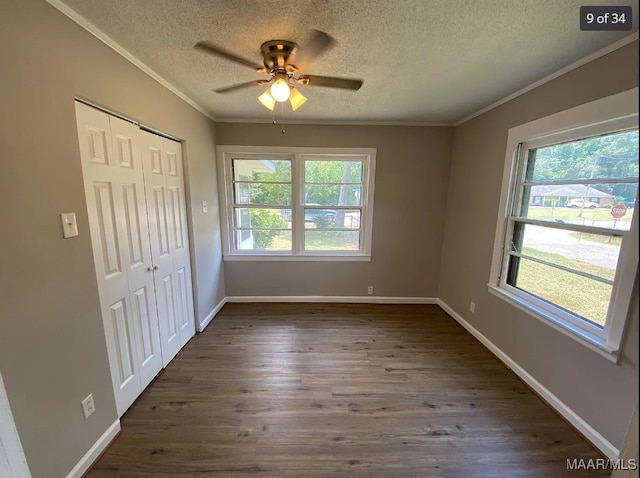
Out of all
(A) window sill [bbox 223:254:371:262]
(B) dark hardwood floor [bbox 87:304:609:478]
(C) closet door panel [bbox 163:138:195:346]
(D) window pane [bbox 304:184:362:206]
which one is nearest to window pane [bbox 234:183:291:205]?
(D) window pane [bbox 304:184:362:206]

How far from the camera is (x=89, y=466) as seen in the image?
4.63ft

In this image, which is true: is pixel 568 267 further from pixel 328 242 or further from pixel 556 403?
pixel 328 242

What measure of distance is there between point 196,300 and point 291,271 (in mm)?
1254

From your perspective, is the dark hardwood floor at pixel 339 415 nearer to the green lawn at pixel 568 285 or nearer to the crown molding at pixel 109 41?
the green lawn at pixel 568 285

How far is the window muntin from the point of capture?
5.11ft

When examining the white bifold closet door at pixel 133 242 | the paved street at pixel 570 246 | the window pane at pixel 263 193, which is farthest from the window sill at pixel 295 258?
the paved street at pixel 570 246

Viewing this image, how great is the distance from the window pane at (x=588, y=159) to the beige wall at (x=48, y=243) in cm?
284

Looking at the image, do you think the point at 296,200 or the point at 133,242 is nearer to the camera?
the point at 133,242

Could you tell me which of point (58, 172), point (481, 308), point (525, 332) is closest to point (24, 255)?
point (58, 172)

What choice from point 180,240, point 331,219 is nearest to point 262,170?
point 331,219

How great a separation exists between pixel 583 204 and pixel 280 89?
2.18 meters

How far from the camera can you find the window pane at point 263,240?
352 cm

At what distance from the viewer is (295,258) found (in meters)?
3.53

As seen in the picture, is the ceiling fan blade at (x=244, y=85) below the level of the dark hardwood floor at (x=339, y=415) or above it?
above
